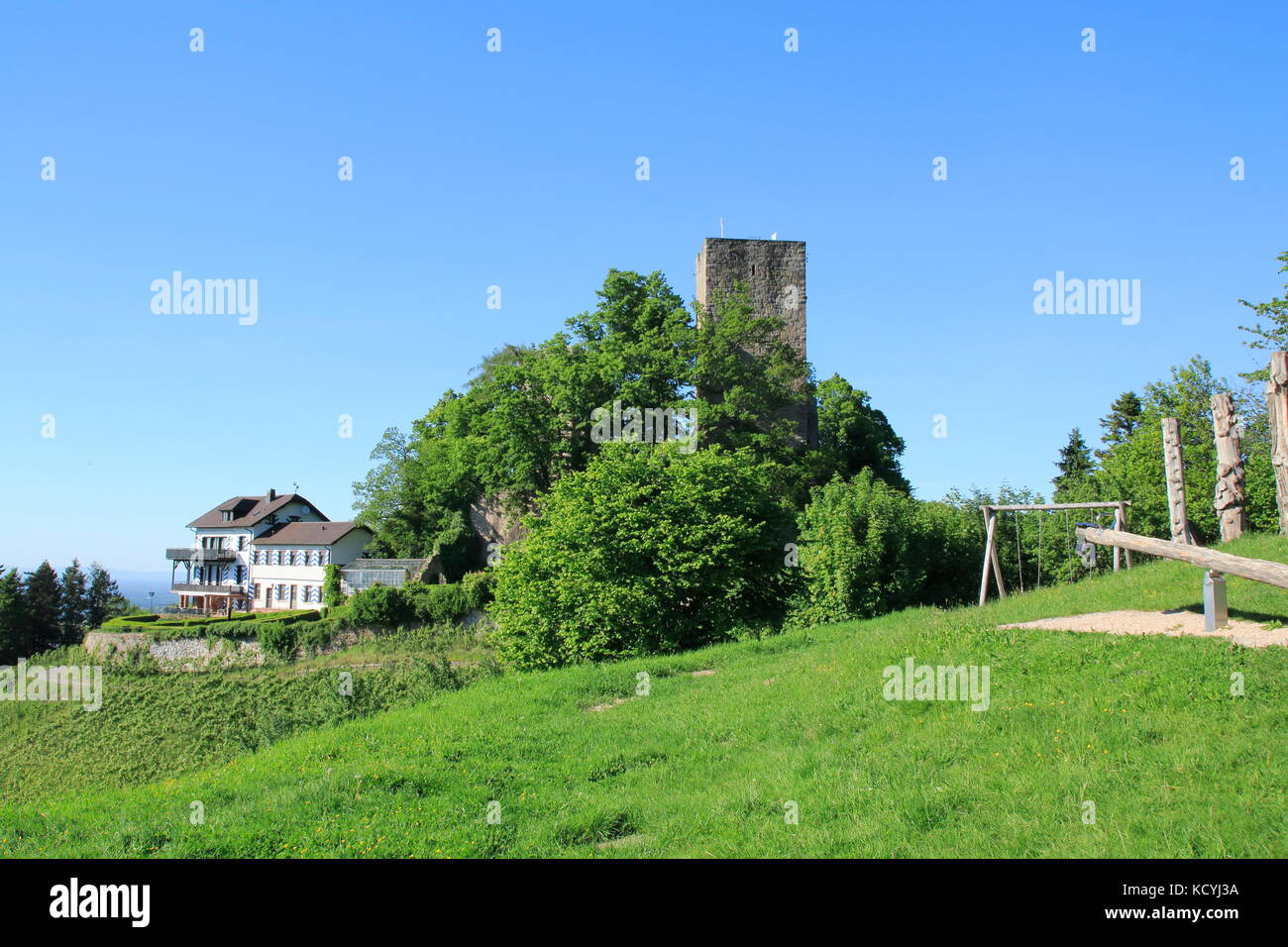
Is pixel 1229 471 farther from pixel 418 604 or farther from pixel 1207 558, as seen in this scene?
pixel 418 604

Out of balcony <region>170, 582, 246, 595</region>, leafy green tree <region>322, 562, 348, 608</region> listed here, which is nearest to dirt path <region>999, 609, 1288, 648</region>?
leafy green tree <region>322, 562, 348, 608</region>

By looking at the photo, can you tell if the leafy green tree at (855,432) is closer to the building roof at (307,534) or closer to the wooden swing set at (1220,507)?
the wooden swing set at (1220,507)

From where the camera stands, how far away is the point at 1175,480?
73.6 feet

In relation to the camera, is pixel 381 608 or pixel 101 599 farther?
pixel 101 599

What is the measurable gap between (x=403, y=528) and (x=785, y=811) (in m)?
47.8

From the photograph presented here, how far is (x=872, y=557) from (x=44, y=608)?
59.1m

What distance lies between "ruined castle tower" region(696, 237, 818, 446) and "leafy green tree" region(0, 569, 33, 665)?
48.9 metres

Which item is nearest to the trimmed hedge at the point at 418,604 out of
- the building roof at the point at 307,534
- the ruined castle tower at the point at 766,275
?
the ruined castle tower at the point at 766,275

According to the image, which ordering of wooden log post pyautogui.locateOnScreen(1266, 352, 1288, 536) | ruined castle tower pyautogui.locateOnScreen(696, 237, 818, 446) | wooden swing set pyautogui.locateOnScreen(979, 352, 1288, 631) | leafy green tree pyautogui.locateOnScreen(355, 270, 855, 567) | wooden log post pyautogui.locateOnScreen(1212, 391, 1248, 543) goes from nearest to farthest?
wooden swing set pyautogui.locateOnScreen(979, 352, 1288, 631) < wooden log post pyautogui.locateOnScreen(1266, 352, 1288, 536) < wooden log post pyautogui.locateOnScreen(1212, 391, 1248, 543) < leafy green tree pyautogui.locateOnScreen(355, 270, 855, 567) < ruined castle tower pyautogui.locateOnScreen(696, 237, 818, 446)

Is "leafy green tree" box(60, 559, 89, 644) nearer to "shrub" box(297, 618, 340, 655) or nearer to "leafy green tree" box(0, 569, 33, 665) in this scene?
"leafy green tree" box(0, 569, 33, 665)

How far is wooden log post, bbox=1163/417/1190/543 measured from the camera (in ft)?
72.1

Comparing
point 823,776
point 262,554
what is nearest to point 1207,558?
point 823,776

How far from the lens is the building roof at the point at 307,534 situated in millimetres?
61375
